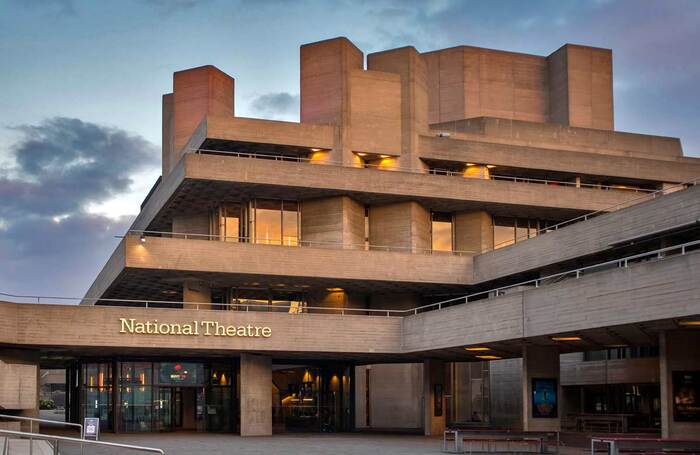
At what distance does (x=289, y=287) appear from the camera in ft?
162

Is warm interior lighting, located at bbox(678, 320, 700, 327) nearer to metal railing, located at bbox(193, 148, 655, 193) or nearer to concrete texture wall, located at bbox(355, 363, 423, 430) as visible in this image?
metal railing, located at bbox(193, 148, 655, 193)

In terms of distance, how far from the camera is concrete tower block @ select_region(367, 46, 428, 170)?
5178 cm

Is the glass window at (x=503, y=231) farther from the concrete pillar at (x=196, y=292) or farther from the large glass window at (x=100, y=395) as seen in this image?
the large glass window at (x=100, y=395)

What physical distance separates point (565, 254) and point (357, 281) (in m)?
10.9

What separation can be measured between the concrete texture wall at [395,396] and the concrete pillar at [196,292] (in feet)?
34.6

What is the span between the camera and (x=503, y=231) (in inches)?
2109

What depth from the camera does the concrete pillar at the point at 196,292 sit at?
46844mm

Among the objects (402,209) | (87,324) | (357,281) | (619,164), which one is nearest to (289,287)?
(357,281)

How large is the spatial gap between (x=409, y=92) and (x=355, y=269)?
11279 mm

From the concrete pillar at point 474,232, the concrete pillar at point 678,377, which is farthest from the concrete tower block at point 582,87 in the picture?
the concrete pillar at point 678,377

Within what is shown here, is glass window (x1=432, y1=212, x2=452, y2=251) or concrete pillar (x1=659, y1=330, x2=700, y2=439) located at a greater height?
glass window (x1=432, y1=212, x2=452, y2=251)

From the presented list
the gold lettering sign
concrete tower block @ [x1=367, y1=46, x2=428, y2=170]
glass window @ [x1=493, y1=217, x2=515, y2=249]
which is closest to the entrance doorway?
the gold lettering sign

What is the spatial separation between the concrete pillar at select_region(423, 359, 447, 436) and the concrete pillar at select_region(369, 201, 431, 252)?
7.03 m

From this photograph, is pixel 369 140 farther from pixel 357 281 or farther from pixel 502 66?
pixel 502 66
